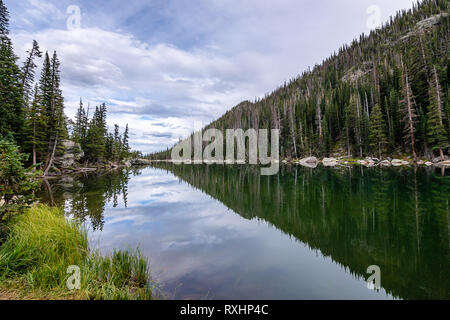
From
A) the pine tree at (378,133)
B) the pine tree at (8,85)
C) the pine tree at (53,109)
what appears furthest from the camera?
the pine tree at (378,133)

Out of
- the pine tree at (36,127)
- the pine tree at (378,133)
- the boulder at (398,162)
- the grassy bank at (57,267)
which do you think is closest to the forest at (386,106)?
the pine tree at (378,133)

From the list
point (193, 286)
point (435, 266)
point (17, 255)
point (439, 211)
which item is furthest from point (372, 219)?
point (17, 255)

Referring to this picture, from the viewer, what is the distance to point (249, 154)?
8094 centimetres

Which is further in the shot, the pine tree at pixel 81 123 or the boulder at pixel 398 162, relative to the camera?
the pine tree at pixel 81 123

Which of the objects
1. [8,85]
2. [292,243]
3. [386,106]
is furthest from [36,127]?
[386,106]

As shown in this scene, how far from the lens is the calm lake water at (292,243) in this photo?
492cm

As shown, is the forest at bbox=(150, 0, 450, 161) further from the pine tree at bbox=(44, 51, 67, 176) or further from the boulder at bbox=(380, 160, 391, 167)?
the pine tree at bbox=(44, 51, 67, 176)

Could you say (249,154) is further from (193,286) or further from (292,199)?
(193,286)

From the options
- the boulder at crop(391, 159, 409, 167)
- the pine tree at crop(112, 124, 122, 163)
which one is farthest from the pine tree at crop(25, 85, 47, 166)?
the boulder at crop(391, 159, 409, 167)

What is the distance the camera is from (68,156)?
4062cm

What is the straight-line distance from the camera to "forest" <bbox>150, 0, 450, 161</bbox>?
3834 centimetres

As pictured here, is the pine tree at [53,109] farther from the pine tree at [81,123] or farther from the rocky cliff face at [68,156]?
the pine tree at [81,123]

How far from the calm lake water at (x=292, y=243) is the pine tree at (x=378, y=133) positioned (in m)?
36.2
